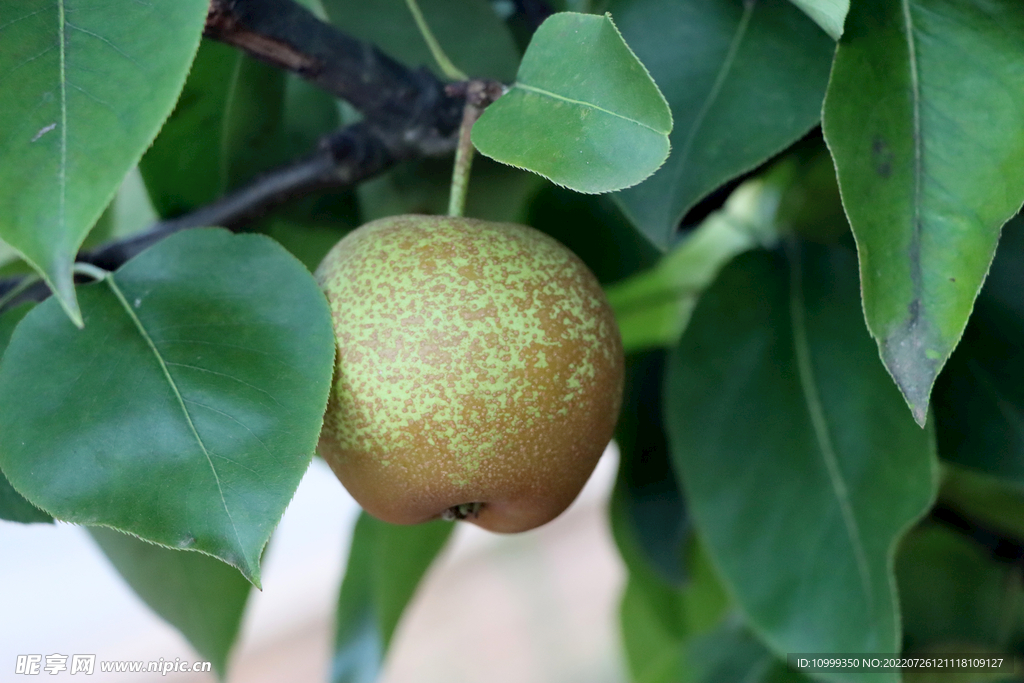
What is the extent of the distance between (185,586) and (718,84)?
34 centimetres

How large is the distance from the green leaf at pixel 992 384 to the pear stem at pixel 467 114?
0.89 feet

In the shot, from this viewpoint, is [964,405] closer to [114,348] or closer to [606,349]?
[606,349]

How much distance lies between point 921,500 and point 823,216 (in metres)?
0.25

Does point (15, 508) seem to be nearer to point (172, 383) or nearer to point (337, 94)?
point (172, 383)

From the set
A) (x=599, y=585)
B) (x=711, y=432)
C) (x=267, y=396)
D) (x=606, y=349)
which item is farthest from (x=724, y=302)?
(x=599, y=585)

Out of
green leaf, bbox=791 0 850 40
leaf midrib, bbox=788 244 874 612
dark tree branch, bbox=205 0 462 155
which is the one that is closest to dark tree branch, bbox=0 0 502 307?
dark tree branch, bbox=205 0 462 155

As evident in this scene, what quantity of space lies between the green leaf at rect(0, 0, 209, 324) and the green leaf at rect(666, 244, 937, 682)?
307 millimetres

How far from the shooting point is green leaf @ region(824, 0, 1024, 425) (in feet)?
0.90

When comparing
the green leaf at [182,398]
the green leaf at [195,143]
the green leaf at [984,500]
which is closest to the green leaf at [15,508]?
the green leaf at [182,398]

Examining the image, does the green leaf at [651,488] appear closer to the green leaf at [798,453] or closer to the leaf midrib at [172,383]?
the green leaf at [798,453]

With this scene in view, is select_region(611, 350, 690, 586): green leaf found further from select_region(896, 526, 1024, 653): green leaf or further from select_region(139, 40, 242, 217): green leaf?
select_region(139, 40, 242, 217): green leaf

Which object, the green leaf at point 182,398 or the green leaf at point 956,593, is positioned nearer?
the green leaf at point 182,398

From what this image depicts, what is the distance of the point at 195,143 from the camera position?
42 centimetres

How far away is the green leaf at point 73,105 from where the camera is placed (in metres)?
0.22
